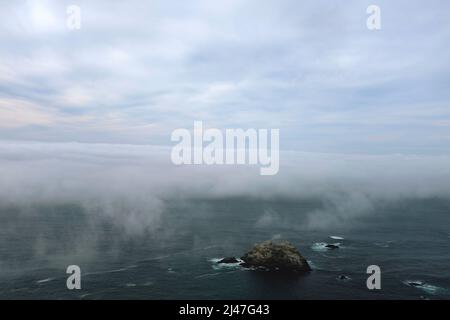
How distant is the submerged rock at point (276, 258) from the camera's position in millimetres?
165125

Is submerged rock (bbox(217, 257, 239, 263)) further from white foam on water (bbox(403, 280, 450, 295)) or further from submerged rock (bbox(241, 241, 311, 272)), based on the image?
white foam on water (bbox(403, 280, 450, 295))

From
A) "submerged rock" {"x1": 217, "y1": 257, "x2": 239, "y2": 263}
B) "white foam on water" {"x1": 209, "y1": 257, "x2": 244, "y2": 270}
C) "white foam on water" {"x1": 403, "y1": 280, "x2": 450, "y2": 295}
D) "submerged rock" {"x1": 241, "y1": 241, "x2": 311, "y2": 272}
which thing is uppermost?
"submerged rock" {"x1": 241, "y1": 241, "x2": 311, "y2": 272}

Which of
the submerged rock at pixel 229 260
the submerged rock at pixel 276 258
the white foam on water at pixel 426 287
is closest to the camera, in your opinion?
the white foam on water at pixel 426 287

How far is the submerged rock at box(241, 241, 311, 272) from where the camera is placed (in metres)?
165

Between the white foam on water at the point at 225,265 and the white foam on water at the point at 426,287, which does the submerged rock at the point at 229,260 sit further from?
the white foam on water at the point at 426,287

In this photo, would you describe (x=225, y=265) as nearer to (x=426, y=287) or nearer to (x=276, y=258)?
(x=276, y=258)

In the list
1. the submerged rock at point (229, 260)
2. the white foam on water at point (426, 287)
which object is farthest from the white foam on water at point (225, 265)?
the white foam on water at point (426, 287)

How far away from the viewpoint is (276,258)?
169375 mm

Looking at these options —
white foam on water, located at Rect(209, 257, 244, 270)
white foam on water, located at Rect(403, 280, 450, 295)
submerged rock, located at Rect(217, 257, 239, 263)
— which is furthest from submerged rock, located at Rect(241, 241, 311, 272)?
white foam on water, located at Rect(403, 280, 450, 295)
